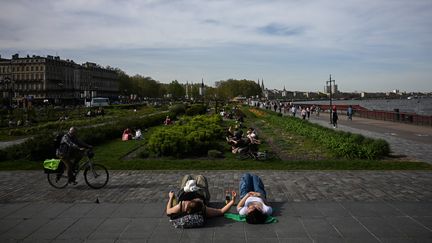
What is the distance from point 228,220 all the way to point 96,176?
4.55 metres

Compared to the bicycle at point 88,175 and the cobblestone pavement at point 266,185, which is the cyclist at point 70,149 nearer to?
the bicycle at point 88,175

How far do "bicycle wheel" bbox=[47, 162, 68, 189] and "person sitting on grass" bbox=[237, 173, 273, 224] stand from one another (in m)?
5.11

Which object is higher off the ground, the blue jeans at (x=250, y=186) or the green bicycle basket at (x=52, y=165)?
the green bicycle basket at (x=52, y=165)

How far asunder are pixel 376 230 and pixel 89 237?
493 cm

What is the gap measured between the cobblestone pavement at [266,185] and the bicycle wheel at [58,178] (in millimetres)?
180

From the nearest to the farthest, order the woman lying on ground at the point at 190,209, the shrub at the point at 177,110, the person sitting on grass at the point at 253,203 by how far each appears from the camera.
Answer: the woman lying on ground at the point at 190,209 → the person sitting on grass at the point at 253,203 → the shrub at the point at 177,110

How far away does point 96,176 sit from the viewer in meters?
10.0

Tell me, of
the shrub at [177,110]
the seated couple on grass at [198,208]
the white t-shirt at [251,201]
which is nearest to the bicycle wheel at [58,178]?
the seated couple on grass at [198,208]

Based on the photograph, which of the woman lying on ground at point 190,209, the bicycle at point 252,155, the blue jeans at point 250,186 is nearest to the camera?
the woman lying on ground at point 190,209

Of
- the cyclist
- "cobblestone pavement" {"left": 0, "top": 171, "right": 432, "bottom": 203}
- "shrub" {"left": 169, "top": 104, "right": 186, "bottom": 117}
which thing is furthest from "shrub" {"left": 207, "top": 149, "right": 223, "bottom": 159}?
"shrub" {"left": 169, "top": 104, "right": 186, "bottom": 117}

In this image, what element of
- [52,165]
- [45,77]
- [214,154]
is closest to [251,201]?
[52,165]

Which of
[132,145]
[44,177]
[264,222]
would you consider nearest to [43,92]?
[132,145]

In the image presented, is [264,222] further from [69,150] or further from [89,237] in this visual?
[69,150]

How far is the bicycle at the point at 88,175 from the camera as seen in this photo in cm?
995
